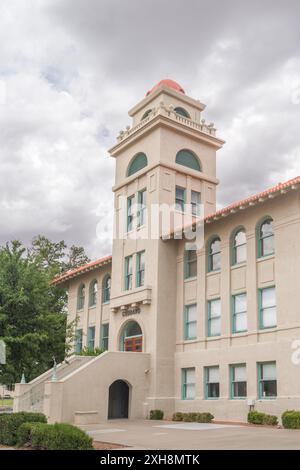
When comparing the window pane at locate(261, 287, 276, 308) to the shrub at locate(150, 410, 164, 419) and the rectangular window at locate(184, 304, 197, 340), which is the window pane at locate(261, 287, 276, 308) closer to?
the rectangular window at locate(184, 304, 197, 340)

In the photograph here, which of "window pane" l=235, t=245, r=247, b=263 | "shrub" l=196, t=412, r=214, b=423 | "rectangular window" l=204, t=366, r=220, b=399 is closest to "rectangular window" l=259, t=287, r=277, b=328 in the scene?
"window pane" l=235, t=245, r=247, b=263

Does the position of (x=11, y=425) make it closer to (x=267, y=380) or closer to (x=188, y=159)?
(x=267, y=380)

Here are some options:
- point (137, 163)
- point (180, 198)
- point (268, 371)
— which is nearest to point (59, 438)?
point (268, 371)

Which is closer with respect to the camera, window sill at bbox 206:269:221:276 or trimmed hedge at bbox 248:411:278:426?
trimmed hedge at bbox 248:411:278:426

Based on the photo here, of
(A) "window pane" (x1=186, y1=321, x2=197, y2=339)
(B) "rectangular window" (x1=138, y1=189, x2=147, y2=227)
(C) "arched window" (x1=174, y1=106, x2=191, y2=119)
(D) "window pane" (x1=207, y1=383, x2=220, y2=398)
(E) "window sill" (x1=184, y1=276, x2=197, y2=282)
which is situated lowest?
(D) "window pane" (x1=207, y1=383, x2=220, y2=398)

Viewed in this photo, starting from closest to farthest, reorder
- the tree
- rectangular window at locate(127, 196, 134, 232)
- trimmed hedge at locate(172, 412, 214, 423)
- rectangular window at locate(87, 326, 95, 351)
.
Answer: the tree
trimmed hedge at locate(172, 412, 214, 423)
rectangular window at locate(127, 196, 134, 232)
rectangular window at locate(87, 326, 95, 351)

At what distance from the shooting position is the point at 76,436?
14547 millimetres

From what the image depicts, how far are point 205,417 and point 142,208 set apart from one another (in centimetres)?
1326

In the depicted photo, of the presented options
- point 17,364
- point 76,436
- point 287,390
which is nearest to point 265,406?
point 287,390

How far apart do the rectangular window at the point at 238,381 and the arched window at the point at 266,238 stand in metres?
5.74

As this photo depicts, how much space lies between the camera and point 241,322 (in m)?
27.8

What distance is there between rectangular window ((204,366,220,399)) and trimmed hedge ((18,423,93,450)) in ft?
47.1

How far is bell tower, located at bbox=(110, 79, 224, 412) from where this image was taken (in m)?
31.1

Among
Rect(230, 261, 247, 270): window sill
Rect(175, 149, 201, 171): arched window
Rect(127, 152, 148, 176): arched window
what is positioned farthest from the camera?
Rect(127, 152, 148, 176): arched window
